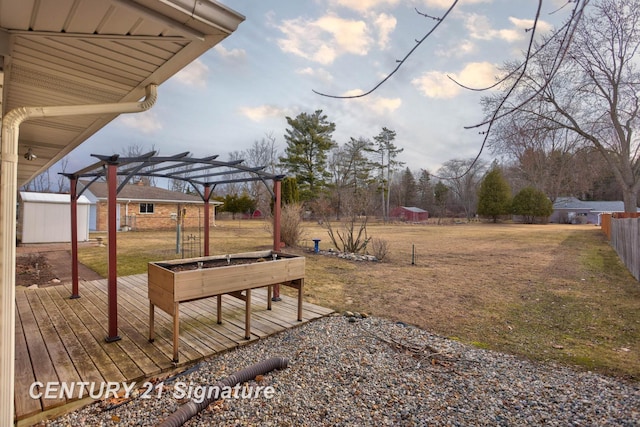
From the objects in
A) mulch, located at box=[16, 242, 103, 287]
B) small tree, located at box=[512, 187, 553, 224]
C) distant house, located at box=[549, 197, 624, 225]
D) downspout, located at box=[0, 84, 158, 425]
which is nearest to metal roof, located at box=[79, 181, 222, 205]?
mulch, located at box=[16, 242, 103, 287]

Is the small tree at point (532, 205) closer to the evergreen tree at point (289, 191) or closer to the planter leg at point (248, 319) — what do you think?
the evergreen tree at point (289, 191)

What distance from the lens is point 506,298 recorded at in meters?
5.54

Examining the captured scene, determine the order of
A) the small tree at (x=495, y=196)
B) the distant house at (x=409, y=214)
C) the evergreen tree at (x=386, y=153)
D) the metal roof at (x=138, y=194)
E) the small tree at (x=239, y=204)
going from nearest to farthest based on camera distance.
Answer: the metal roof at (x=138, y=194) → the small tree at (x=239, y=204) → the small tree at (x=495, y=196) → the evergreen tree at (x=386, y=153) → the distant house at (x=409, y=214)

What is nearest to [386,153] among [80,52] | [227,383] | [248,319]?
[248,319]

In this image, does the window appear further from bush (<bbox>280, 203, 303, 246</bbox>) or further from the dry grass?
bush (<bbox>280, 203, 303, 246</bbox>)

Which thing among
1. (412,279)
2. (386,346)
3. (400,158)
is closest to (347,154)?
(400,158)

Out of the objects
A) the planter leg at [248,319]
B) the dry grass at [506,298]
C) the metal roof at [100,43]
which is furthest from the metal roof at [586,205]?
the metal roof at [100,43]

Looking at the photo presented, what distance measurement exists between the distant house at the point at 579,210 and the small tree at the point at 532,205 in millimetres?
5892

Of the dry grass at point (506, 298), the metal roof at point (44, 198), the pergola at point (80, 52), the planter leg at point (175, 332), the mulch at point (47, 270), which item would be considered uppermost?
the pergola at point (80, 52)

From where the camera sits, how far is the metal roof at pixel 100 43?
160 cm

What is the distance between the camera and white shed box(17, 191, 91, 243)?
11391mm

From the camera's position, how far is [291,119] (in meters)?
28.3

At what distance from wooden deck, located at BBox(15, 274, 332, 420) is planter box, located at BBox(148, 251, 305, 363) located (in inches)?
8.2

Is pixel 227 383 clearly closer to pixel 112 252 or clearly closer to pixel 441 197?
pixel 112 252
